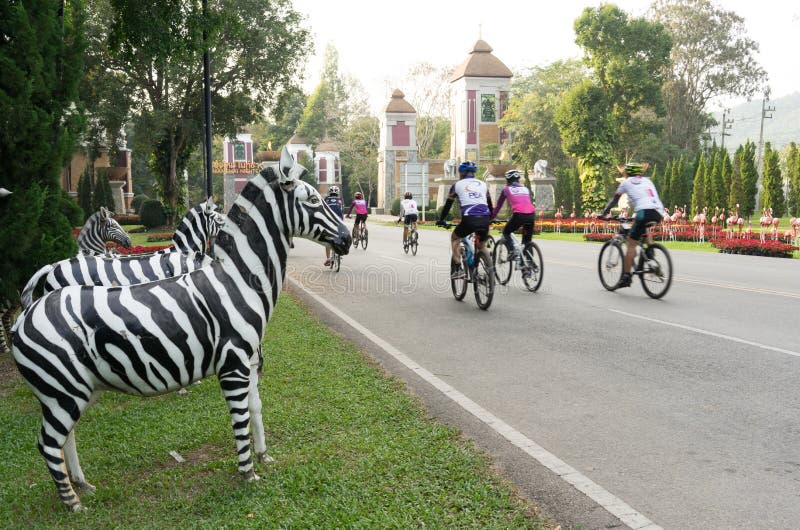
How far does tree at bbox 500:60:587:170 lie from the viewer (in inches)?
2297

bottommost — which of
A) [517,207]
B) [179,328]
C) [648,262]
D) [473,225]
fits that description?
[648,262]

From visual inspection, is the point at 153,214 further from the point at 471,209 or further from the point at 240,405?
the point at 240,405

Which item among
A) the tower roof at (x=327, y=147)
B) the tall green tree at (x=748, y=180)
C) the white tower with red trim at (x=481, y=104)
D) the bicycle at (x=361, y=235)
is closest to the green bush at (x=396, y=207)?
the white tower with red trim at (x=481, y=104)

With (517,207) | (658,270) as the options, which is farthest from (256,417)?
(658,270)

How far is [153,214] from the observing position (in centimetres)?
3934

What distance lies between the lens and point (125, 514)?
391 centimetres

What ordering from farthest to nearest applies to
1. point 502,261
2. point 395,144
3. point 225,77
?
1. point 395,144
2. point 225,77
3. point 502,261

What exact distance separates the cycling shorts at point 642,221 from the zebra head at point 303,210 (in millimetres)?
7987

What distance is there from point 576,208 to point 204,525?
44.0 meters

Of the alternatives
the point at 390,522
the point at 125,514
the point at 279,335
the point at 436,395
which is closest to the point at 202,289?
the point at 125,514

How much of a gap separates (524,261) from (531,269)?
227 millimetres

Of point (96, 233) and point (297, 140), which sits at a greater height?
point (297, 140)

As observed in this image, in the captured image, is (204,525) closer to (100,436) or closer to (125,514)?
(125,514)

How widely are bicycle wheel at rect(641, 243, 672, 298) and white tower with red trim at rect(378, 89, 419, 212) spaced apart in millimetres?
58400
